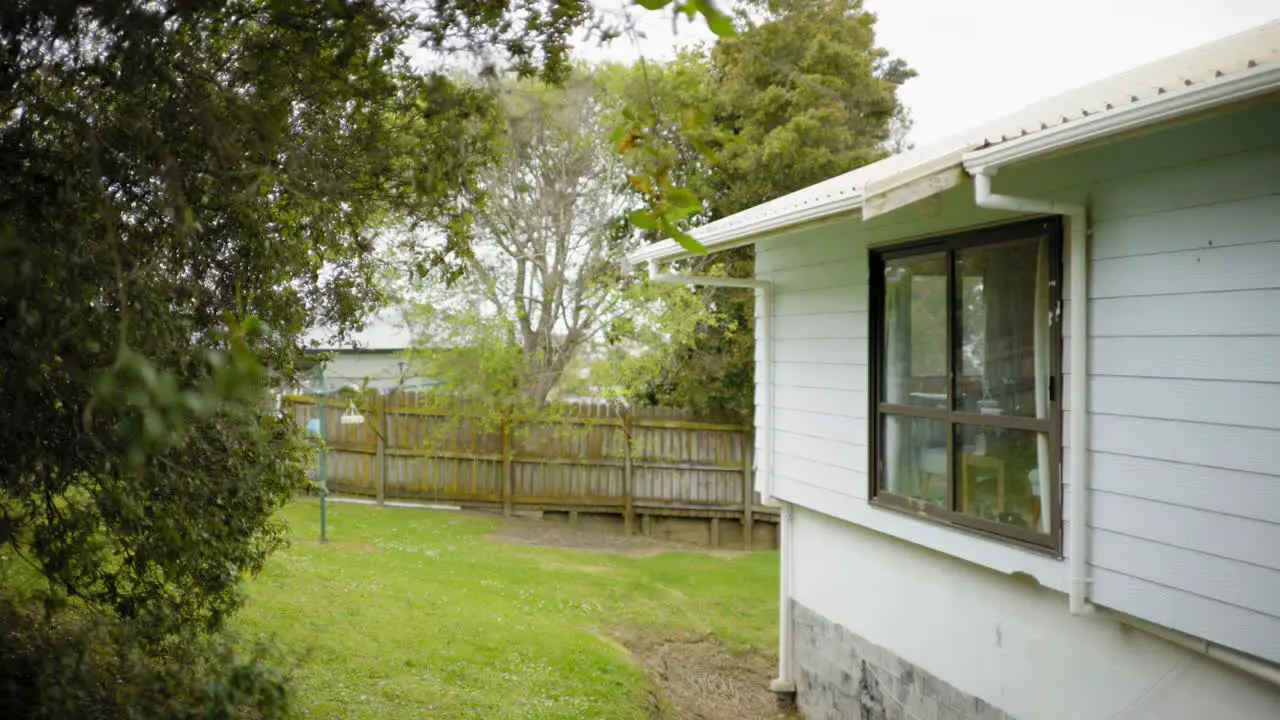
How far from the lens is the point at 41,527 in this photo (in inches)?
122

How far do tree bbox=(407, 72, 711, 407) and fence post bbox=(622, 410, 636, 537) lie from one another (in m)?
1.35

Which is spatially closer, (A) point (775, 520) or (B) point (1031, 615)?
(B) point (1031, 615)

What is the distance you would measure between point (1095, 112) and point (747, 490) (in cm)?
1165

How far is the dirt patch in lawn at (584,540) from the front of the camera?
545 inches

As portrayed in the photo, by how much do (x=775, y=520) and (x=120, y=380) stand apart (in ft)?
43.7

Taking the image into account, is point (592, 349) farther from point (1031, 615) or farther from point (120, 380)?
point (120, 380)

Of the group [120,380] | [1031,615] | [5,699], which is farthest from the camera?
[1031,615]

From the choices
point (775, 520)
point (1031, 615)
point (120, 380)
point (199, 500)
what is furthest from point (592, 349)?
point (120, 380)

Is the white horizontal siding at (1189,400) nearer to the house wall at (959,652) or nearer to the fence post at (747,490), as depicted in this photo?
the house wall at (959,652)

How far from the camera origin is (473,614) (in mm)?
8781

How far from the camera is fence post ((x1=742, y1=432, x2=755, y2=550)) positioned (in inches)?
592

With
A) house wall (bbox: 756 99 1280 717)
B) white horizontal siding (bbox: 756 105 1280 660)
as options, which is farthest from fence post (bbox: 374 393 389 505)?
white horizontal siding (bbox: 756 105 1280 660)

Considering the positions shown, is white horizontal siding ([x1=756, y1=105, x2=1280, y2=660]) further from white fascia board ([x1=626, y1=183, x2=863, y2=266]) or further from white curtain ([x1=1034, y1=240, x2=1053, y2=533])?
white fascia board ([x1=626, y1=183, x2=863, y2=266])

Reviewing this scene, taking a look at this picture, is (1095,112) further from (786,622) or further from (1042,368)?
(786,622)
